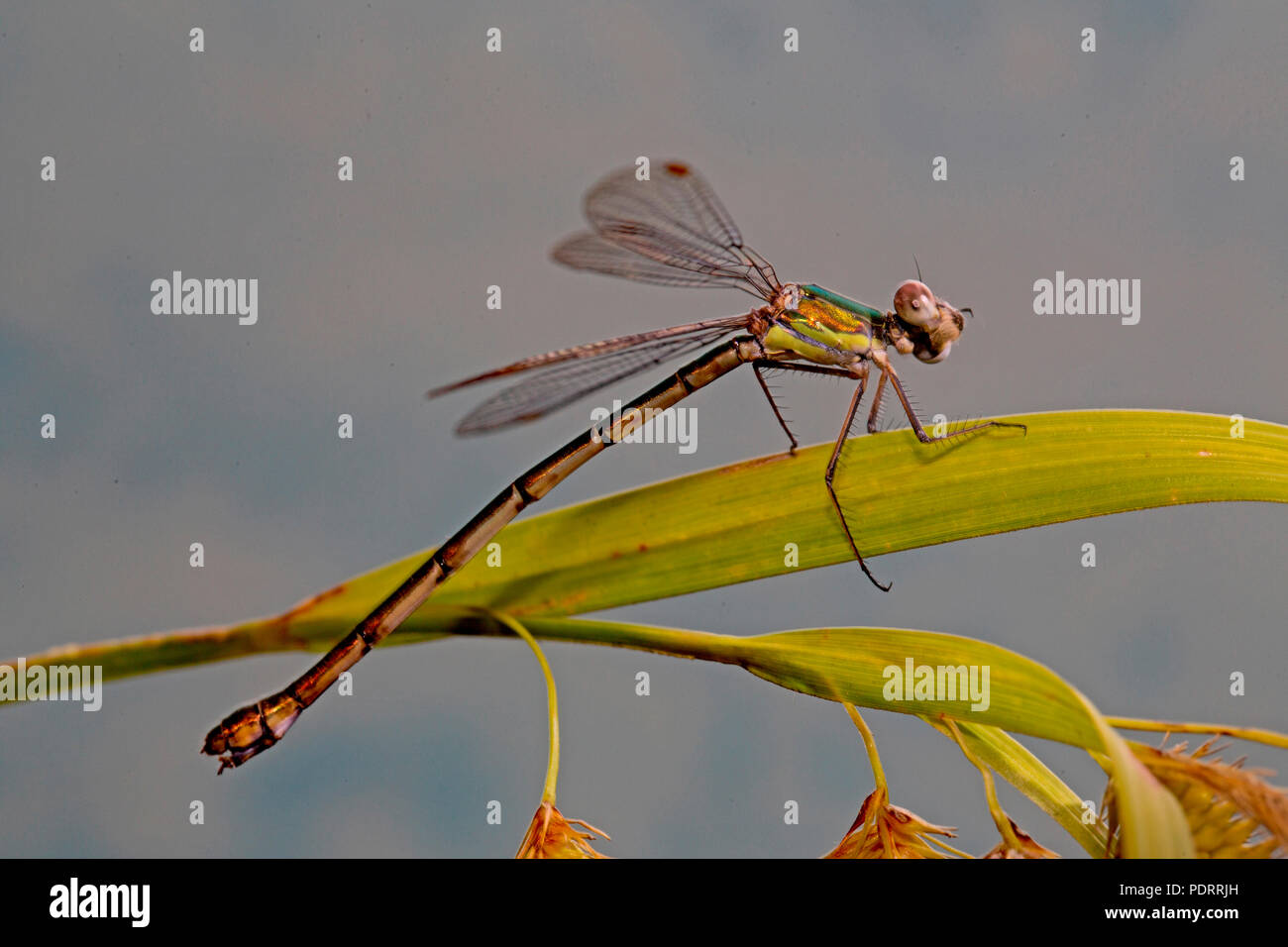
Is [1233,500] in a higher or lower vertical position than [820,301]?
lower

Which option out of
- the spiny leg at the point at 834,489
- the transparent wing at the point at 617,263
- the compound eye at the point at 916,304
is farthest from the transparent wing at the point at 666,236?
the spiny leg at the point at 834,489

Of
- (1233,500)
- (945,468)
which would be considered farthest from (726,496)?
(1233,500)

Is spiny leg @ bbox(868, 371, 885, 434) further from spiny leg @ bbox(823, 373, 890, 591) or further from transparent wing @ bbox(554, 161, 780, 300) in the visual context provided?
transparent wing @ bbox(554, 161, 780, 300)

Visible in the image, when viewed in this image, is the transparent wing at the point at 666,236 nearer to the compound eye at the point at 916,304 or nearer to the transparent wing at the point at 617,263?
the transparent wing at the point at 617,263

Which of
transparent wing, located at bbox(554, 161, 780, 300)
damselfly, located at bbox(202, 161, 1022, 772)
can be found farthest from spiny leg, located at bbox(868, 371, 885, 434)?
transparent wing, located at bbox(554, 161, 780, 300)

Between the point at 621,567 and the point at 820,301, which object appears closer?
the point at 621,567
